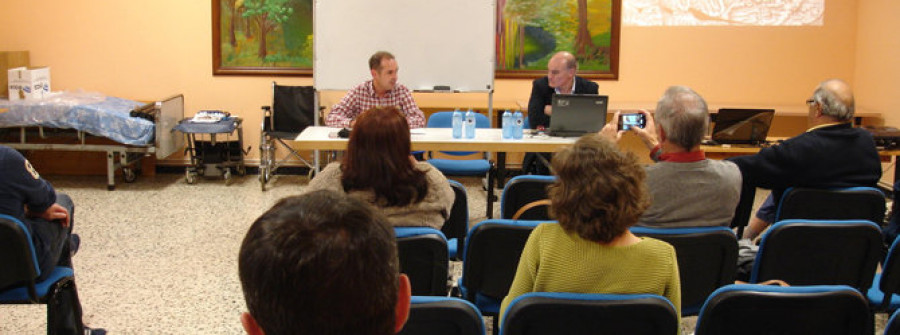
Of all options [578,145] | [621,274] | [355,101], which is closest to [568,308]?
[621,274]

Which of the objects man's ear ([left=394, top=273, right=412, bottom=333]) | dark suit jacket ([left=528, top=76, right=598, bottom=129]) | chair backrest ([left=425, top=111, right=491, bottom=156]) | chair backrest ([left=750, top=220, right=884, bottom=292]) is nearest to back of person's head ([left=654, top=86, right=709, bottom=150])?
chair backrest ([left=750, top=220, right=884, bottom=292])

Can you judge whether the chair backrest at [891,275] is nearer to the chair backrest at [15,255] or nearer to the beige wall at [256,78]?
the chair backrest at [15,255]

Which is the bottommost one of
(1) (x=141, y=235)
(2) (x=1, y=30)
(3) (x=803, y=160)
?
(1) (x=141, y=235)

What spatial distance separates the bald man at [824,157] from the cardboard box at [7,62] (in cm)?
606

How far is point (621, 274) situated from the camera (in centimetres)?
216

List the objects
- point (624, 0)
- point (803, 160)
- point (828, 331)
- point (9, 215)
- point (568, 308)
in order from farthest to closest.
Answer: point (624, 0)
point (803, 160)
point (9, 215)
point (828, 331)
point (568, 308)

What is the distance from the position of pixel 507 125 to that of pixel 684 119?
224cm

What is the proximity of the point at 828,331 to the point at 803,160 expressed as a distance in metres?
1.69

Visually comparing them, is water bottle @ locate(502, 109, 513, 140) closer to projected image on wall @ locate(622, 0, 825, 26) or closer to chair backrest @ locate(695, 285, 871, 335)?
projected image on wall @ locate(622, 0, 825, 26)

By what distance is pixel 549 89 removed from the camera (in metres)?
6.04

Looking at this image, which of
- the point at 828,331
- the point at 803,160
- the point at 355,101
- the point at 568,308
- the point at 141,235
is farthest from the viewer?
the point at 355,101

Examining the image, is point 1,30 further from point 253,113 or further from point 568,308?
point 568,308

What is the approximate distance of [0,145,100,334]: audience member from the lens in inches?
114

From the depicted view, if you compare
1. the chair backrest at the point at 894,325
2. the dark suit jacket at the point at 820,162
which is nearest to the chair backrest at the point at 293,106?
the dark suit jacket at the point at 820,162
